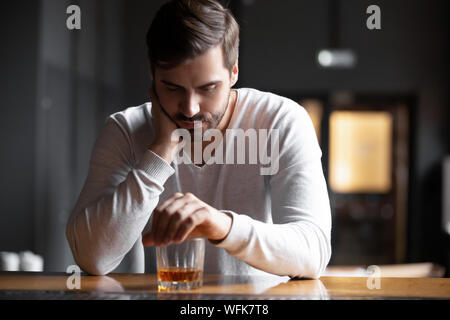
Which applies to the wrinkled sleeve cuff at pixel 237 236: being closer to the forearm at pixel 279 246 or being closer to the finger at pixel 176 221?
the forearm at pixel 279 246

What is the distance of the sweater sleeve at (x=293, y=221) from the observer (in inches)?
42.0

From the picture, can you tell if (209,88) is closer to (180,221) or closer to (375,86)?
(180,221)

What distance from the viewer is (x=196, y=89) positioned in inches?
49.5

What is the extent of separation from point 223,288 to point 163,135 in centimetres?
45

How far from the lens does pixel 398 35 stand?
5.70 meters

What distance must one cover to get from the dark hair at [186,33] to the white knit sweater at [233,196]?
7.5 inches

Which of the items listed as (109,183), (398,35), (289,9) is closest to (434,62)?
(398,35)

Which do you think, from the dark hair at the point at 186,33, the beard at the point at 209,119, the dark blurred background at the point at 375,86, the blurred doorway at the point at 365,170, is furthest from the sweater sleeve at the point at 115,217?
the blurred doorway at the point at 365,170

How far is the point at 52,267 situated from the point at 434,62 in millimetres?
4122

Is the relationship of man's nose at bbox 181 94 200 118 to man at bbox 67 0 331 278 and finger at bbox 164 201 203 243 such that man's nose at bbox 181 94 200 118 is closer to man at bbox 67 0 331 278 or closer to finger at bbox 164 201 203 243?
man at bbox 67 0 331 278

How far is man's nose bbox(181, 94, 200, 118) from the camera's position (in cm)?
125

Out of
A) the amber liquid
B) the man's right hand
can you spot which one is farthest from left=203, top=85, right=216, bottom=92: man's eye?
the amber liquid

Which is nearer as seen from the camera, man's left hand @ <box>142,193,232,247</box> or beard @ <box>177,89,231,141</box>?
man's left hand @ <box>142,193,232,247</box>

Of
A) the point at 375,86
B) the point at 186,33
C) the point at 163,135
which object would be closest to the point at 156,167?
the point at 163,135
